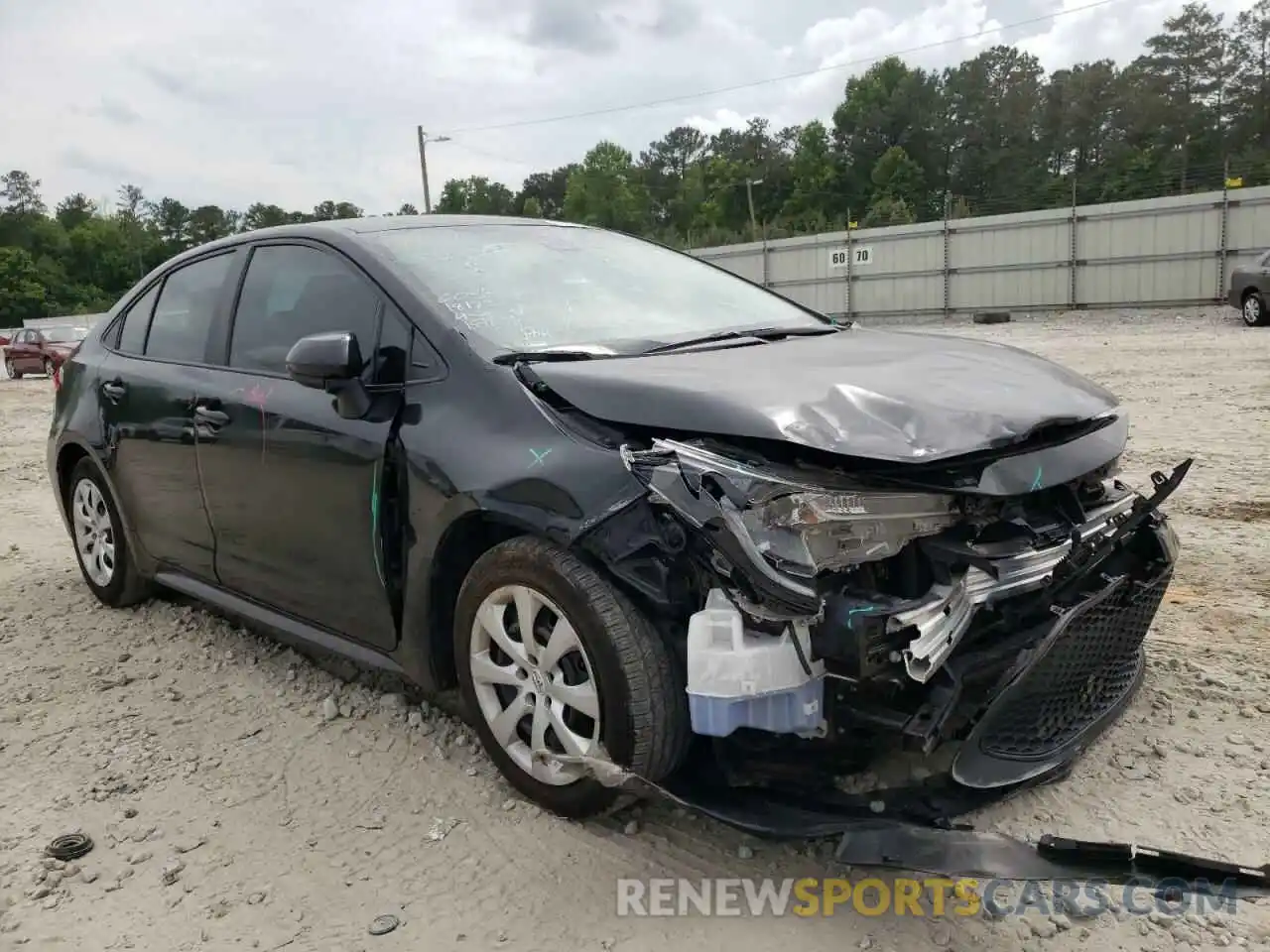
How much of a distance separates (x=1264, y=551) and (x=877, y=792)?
3.19 meters

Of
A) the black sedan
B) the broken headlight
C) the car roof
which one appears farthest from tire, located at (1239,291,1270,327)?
the broken headlight

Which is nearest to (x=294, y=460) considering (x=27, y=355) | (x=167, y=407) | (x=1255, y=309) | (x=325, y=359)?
(x=325, y=359)

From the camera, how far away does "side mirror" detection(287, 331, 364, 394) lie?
287 cm

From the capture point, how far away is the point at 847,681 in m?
2.23

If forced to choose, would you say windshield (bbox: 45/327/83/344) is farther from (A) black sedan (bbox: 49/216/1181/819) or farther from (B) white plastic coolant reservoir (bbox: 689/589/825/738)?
(B) white plastic coolant reservoir (bbox: 689/589/825/738)

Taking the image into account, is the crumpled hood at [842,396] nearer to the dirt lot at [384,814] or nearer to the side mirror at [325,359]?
the side mirror at [325,359]

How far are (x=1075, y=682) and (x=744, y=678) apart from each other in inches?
38.8

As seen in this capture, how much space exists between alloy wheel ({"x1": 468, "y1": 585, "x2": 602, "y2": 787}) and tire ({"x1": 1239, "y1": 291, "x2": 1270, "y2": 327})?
19.0m

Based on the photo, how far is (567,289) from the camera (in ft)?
11.0

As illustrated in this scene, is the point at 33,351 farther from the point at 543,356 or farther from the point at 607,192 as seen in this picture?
the point at 607,192

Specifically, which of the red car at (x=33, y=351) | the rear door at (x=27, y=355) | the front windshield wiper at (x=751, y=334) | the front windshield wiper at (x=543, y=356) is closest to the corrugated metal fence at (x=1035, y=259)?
the red car at (x=33, y=351)

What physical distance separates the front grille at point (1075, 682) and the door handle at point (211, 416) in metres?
2.71

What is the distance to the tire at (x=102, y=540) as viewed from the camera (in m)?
4.59

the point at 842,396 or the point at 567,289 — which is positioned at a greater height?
the point at 567,289
